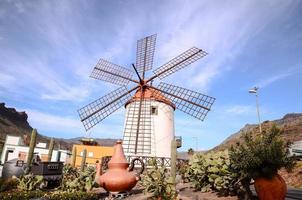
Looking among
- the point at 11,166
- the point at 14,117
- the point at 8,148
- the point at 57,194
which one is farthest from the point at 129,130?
the point at 14,117

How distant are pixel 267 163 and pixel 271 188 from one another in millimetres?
695

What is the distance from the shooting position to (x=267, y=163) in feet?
26.7

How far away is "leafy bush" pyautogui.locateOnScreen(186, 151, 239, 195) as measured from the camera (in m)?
9.90

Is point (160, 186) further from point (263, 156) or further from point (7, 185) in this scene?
point (7, 185)

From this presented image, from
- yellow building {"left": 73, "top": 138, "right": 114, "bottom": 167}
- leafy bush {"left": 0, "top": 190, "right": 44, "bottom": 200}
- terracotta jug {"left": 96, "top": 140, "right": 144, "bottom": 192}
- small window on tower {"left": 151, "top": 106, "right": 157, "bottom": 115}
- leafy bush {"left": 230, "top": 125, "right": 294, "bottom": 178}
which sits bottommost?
leafy bush {"left": 0, "top": 190, "right": 44, "bottom": 200}

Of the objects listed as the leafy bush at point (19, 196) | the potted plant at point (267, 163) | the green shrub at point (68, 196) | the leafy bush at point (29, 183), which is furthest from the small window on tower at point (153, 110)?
the potted plant at point (267, 163)

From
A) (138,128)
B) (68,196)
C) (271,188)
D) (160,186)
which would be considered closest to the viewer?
(271,188)

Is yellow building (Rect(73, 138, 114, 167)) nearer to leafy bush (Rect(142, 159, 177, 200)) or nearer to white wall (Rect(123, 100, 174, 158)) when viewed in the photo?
white wall (Rect(123, 100, 174, 158))

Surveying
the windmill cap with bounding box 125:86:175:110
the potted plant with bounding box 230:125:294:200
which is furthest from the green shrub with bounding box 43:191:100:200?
the windmill cap with bounding box 125:86:175:110

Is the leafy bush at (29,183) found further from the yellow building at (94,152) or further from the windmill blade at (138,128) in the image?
the yellow building at (94,152)

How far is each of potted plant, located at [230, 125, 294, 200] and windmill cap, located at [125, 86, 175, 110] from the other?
598 inches

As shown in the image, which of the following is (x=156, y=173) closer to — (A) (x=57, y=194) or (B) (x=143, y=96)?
(A) (x=57, y=194)

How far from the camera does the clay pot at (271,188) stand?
7984 mm

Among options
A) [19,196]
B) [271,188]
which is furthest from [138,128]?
[271,188]
